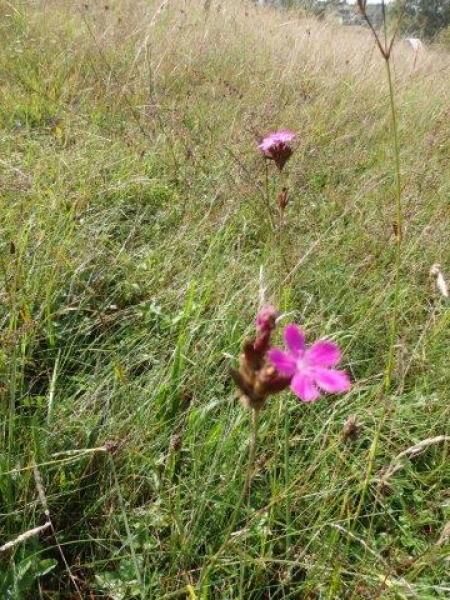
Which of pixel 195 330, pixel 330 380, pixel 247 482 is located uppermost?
pixel 330 380

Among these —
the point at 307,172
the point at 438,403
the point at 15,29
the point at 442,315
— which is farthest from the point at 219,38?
the point at 438,403

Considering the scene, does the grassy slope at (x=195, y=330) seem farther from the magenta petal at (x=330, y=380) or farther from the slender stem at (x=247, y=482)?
the magenta petal at (x=330, y=380)

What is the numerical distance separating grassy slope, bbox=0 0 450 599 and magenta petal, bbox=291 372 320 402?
0.29 metres

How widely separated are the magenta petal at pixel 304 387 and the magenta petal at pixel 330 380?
0.05 ft

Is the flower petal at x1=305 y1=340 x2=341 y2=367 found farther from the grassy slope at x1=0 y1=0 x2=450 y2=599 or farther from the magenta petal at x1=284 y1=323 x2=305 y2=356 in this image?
the grassy slope at x1=0 y1=0 x2=450 y2=599

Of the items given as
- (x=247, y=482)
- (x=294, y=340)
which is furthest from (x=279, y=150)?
(x=247, y=482)

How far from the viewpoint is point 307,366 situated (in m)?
0.79

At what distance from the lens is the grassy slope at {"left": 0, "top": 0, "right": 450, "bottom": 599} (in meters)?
1.13

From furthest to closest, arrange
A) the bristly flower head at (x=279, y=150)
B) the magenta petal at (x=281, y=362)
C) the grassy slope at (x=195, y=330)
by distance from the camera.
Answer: the bristly flower head at (x=279, y=150) → the grassy slope at (x=195, y=330) → the magenta petal at (x=281, y=362)

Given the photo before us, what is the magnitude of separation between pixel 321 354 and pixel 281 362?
0.10 metres

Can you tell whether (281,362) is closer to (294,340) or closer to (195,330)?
(294,340)

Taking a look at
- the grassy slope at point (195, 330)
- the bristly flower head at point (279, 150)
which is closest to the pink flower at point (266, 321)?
the grassy slope at point (195, 330)

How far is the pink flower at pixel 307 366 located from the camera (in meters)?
0.73

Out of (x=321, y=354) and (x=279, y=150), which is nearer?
(x=321, y=354)
